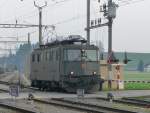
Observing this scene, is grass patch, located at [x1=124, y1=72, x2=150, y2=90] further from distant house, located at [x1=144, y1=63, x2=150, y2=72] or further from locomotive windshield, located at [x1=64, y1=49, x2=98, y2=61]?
distant house, located at [x1=144, y1=63, x2=150, y2=72]

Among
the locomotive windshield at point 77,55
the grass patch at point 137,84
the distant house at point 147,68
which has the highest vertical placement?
the locomotive windshield at point 77,55

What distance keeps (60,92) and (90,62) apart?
11.5 feet

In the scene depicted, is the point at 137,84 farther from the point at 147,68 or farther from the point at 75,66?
the point at 147,68

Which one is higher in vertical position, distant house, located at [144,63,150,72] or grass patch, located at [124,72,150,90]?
distant house, located at [144,63,150,72]

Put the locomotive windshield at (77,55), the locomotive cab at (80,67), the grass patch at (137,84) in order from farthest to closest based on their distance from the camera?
the grass patch at (137,84)
the locomotive windshield at (77,55)
the locomotive cab at (80,67)

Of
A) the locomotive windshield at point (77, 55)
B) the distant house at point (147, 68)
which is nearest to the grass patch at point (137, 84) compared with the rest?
the locomotive windshield at point (77, 55)

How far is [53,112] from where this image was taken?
21375 mm

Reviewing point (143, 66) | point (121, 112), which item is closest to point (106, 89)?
point (121, 112)

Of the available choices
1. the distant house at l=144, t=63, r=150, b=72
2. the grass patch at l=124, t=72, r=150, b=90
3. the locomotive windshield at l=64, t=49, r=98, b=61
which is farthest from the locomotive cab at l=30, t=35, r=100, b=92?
the distant house at l=144, t=63, r=150, b=72

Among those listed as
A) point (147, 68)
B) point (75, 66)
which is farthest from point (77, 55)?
point (147, 68)

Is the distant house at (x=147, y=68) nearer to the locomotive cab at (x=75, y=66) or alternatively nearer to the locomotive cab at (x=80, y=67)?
the locomotive cab at (x=75, y=66)

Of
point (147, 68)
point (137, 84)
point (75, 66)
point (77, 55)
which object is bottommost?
point (137, 84)

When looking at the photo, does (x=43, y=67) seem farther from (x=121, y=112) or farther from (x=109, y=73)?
(x=121, y=112)

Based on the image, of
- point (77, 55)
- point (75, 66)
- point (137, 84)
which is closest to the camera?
point (75, 66)
